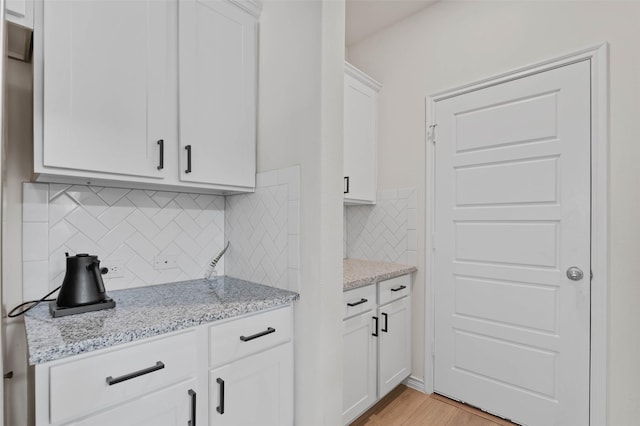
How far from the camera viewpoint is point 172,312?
1233 mm

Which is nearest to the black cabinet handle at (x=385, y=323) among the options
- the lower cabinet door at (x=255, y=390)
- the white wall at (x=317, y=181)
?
the white wall at (x=317, y=181)

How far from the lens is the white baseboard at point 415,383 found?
94.0 inches

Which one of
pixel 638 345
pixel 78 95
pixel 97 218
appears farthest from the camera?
pixel 638 345

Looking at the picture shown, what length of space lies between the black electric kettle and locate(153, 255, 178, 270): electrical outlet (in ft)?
1.30

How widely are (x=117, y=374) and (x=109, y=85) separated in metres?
1.07

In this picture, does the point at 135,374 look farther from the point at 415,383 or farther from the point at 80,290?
the point at 415,383

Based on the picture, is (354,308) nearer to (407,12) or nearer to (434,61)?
(434,61)

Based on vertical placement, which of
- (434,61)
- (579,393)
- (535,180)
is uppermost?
(434,61)

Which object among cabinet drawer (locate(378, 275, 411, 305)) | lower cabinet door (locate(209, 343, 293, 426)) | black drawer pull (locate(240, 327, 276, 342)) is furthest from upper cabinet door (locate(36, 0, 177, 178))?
cabinet drawer (locate(378, 275, 411, 305))

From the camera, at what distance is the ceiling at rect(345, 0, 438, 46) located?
2.40 meters

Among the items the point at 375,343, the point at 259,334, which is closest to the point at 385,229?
the point at 375,343

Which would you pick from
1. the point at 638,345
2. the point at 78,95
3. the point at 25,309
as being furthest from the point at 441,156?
the point at 25,309

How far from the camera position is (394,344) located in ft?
7.35

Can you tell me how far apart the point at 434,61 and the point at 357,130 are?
75cm
